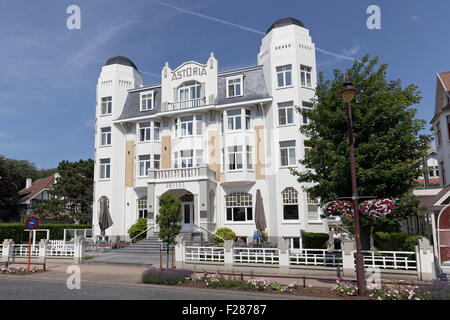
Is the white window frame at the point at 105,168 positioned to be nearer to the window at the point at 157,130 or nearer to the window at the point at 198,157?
the window at the point at 157,130

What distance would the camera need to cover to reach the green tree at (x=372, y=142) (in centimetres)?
1337

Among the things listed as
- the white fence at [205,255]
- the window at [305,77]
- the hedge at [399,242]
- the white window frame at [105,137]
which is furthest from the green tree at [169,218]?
the white window frame at [105,137]

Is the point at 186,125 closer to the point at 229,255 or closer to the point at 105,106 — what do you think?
the point at 105,106

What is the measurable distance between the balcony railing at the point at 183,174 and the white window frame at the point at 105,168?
573 centimetres

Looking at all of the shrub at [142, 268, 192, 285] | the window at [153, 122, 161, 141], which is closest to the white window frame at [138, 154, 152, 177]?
the window at [153, 122, 161, 141]

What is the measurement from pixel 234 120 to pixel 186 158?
498 cm

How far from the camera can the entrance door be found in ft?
85.2

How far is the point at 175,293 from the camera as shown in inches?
420

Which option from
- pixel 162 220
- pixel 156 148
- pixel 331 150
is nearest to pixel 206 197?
pixel 156 148

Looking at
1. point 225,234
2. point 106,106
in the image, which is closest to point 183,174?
point 225,234

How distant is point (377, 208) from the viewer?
11.9 metres

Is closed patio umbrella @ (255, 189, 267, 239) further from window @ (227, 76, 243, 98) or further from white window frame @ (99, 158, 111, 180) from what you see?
white window frame @ (99, 158, 111, 180)

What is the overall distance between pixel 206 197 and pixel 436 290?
55.1 feet

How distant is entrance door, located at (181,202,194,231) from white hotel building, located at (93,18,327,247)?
0.26 ft
